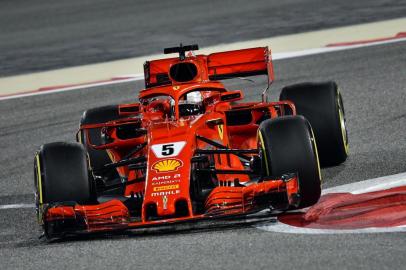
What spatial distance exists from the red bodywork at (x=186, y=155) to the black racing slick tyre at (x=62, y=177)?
0.26m

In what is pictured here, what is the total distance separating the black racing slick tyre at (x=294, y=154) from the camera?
8.28m

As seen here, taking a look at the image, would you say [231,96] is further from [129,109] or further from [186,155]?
[186,155]

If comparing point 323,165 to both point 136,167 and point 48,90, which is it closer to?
point 136,167

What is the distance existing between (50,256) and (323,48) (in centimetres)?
955

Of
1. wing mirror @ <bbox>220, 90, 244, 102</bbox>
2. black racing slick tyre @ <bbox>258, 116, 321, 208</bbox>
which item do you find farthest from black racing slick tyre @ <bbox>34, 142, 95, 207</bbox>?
wing mirror @ <bbox>220, 90, 244, 102</bbox>

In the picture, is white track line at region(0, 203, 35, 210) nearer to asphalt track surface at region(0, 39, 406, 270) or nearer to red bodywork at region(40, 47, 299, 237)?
asphalt track surface at region(0, 39, 406, 270)

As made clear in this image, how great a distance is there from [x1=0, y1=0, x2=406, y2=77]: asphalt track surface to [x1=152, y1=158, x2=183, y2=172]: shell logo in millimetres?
10060

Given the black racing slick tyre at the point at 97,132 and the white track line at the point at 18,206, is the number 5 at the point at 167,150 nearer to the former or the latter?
the white track line at the point at 18,206

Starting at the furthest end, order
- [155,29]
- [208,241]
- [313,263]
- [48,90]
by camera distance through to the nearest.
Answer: [155,29] < [48,90] < [208,241] < [313,263]

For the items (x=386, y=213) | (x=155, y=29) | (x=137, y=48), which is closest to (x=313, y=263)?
(x=386, y=213)

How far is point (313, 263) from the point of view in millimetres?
6949

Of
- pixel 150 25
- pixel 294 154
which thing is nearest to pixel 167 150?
pixel 294 154

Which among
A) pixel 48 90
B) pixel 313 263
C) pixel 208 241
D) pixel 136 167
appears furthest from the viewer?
pixel 48 90

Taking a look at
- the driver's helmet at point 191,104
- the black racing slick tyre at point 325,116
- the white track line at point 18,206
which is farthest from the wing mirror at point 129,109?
the black racing slick tyre at point 325,116
